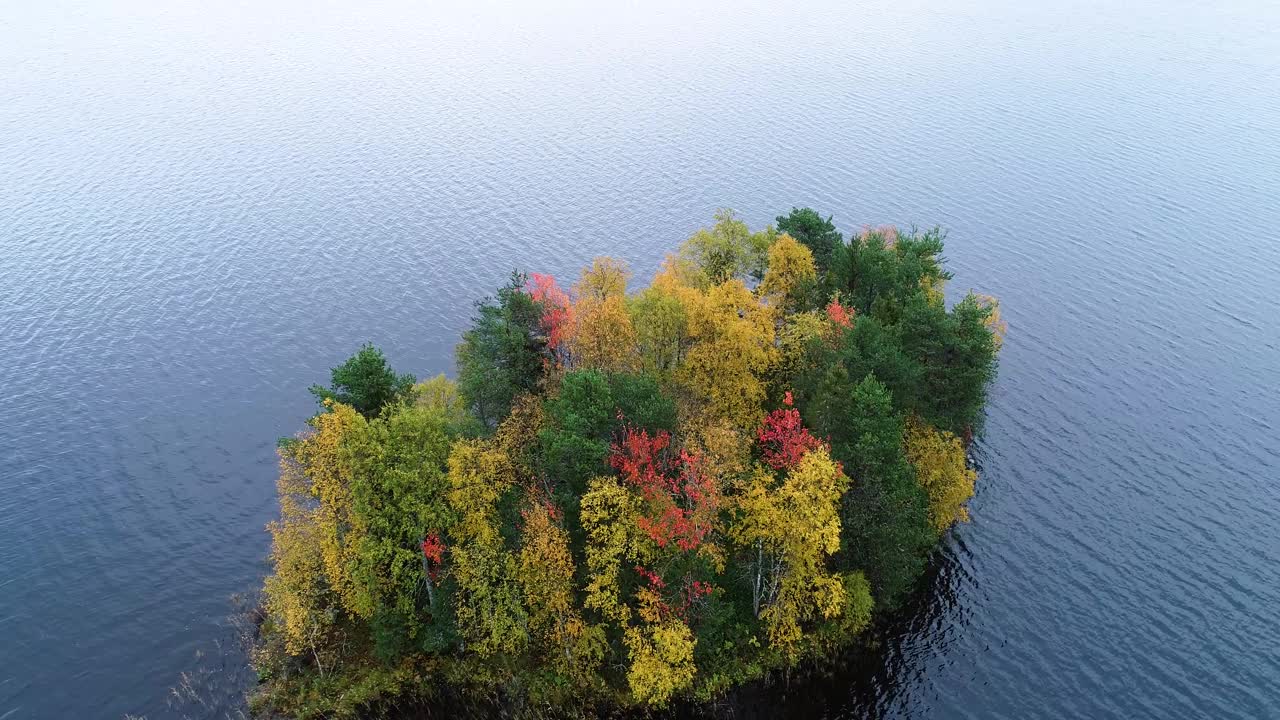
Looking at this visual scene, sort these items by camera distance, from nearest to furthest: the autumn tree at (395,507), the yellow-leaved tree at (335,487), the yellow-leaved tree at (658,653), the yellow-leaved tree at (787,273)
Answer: the autumn tree at (395,507) < the yellow-leaved tree at (335,487) < the yellow-leaved tree at (658,653) < the yellow-leaved tree at (787,273)

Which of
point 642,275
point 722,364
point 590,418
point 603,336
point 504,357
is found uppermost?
point 642,275

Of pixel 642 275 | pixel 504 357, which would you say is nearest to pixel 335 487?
pixel 504 357

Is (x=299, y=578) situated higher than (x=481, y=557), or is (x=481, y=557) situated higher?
(x=481, y=557)

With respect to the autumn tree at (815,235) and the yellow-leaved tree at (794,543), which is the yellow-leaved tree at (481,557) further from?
the autumn tree at (815,235)

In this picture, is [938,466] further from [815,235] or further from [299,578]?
[299,578]

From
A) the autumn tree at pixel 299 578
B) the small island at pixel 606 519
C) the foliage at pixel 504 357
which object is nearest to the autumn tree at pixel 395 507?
the small island at pixel 606 519

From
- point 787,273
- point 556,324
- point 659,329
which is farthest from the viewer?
point 787,273
